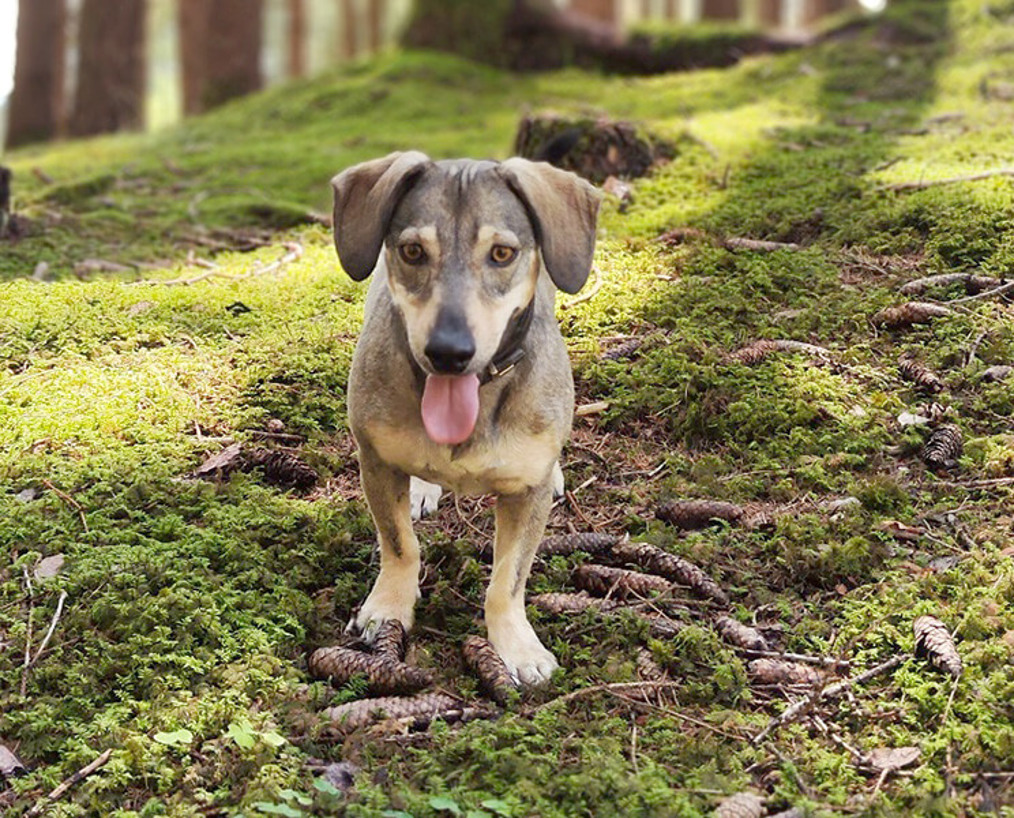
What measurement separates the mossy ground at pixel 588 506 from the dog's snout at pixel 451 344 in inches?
52.8

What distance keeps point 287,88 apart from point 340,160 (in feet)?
15.8

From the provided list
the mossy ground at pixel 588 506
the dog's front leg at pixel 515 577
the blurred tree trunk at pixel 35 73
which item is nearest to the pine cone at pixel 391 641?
the mossy ground at pixel 588 506

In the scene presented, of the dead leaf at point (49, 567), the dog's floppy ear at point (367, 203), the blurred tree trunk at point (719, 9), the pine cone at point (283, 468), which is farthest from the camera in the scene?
the blurred tree trunk at point (719, 9)

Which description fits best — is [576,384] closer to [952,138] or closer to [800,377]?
[800,377]

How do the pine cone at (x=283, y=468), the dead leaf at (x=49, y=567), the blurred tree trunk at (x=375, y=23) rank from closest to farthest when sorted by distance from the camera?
A: the dead leaf at (x=49, y=567)
the pine cone at (x=283, y=468)
the blurred tree trunk at (x=375, y=23)

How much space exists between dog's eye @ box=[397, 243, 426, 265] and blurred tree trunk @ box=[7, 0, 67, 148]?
1713 centimetres

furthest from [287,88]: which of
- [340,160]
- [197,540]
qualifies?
[197,540]

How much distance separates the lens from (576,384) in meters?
6.73

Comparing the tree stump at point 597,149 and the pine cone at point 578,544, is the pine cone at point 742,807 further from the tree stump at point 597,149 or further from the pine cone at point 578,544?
the tree stump at point 597,149

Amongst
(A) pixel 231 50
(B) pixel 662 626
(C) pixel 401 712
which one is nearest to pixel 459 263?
(C) pixel 401 712

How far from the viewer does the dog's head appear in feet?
13.8

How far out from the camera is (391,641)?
4.78 m

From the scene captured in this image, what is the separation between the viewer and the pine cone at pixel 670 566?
16.9 ft

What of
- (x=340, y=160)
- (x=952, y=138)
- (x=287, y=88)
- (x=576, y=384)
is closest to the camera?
(x=576, y=384)
